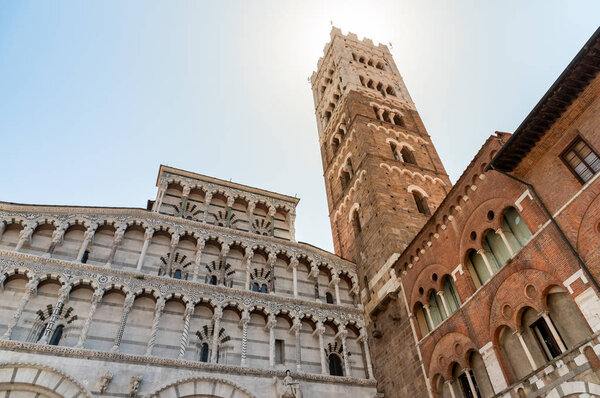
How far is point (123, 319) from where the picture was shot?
12367mm

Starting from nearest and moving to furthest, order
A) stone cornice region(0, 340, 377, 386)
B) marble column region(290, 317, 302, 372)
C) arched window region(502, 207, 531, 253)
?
arched window region(502, 207, 531, 253) < stone cornice region(0, 340, 377, 386) < marble column region(290, 317, 302, 372)

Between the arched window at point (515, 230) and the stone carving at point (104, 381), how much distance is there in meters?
10.6

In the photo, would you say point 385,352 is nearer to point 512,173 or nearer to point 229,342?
point 229,342

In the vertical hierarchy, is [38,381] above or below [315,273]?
below

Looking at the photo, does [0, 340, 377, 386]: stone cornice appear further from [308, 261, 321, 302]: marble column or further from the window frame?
the window frame

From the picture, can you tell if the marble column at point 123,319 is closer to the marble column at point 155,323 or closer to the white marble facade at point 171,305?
the white marble facade at point 171,305

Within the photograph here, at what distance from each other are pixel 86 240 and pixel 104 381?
4971 mm

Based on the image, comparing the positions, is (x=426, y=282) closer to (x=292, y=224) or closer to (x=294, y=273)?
(x=294, y=273)

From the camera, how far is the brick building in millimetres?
8172

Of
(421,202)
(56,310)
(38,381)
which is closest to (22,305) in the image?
(56,310)

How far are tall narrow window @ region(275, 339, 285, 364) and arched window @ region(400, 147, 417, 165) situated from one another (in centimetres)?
1182

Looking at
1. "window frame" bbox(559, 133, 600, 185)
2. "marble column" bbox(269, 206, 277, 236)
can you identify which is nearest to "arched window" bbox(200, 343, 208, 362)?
"marble column" bbox(269, 206, 277, 236)

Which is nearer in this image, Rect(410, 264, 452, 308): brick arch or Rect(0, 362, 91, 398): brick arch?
Rect(0, 362, 91, 398): brick arch

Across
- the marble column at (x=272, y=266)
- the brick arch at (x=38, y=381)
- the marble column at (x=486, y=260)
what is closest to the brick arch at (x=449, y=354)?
the marble column at (x=486, y=260)
